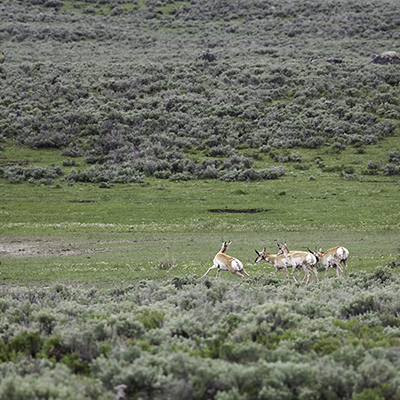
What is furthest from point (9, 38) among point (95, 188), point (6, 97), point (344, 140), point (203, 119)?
point (344, 140)

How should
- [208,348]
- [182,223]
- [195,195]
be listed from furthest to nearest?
[195,195]
[182,223]
[208,348]

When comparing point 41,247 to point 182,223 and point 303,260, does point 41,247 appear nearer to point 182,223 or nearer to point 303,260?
point 182,223

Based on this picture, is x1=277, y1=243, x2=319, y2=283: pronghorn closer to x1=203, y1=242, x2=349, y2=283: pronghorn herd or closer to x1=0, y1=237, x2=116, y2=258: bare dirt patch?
x1=203, y1=242, x2=349, y2=283: pronghorn herd

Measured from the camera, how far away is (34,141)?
162ft

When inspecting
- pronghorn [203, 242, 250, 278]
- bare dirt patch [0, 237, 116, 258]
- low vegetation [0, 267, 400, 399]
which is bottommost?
bare dirt patch [0, 237, 116, 258]

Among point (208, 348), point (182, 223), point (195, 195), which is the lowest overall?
point (182, 223)

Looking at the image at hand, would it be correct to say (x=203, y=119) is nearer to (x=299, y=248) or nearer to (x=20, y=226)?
(x=20, y=226)

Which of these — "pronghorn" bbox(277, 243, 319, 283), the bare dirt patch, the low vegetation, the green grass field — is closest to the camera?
the low vegetation

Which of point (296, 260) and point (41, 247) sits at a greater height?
point (296, 260)

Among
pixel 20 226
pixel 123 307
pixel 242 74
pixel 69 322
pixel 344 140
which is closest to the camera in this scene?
pixel 69 322

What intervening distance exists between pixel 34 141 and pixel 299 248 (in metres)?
39.3

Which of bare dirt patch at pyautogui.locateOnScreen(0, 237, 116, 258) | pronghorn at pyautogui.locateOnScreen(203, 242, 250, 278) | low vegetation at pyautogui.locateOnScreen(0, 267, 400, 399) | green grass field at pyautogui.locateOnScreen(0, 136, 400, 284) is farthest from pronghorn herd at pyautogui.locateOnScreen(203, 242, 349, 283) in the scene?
bare dirt patch at pyautogui.locateOnScreen(0, 237, 116, 258)

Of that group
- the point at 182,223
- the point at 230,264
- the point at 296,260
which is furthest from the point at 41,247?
the point at 296,260

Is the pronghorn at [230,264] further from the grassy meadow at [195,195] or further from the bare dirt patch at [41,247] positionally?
the bare dirt patch at [41,247]
